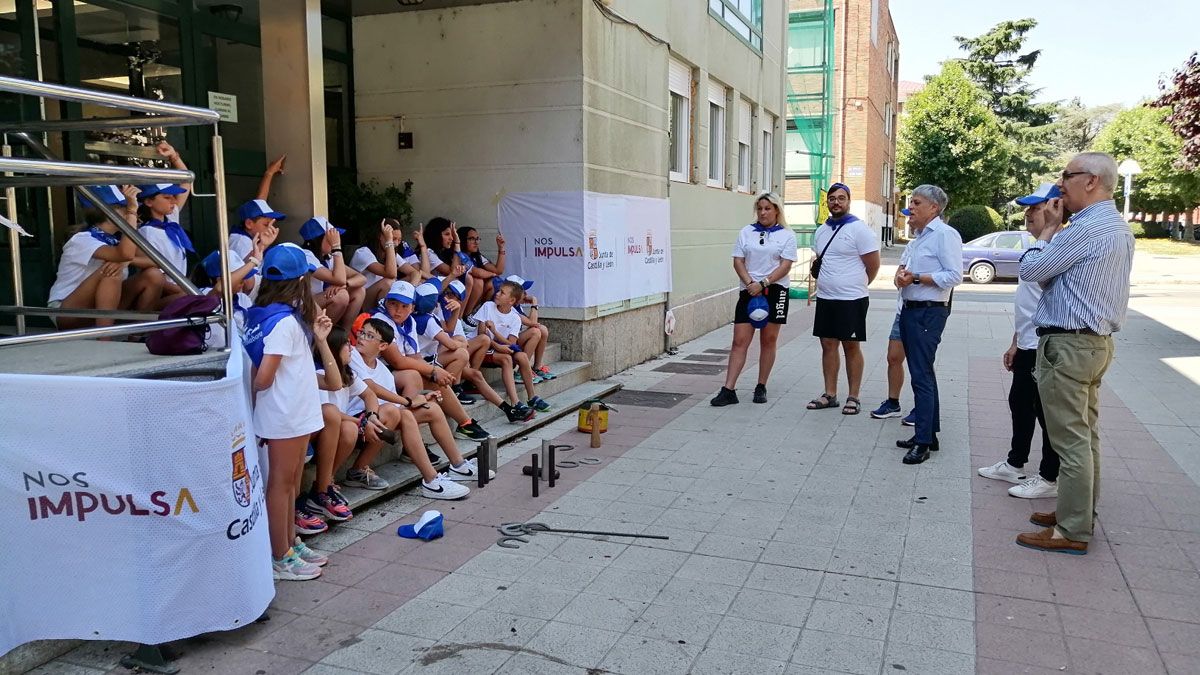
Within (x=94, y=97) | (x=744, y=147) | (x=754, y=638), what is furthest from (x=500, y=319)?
(x=744, y=147)

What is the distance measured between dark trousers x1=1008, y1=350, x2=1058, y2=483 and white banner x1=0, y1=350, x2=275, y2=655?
482cm

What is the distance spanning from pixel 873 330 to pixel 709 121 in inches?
163

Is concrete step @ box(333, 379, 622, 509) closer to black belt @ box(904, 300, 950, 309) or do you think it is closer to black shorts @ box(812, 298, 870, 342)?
black shorts @ box(812, 298, 870, 342)

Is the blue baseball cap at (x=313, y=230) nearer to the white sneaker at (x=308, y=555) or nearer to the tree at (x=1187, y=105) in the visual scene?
the white sneaker at (x=308, y=555)

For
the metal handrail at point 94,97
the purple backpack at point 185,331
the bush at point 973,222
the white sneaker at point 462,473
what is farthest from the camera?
the bush at point 973,222

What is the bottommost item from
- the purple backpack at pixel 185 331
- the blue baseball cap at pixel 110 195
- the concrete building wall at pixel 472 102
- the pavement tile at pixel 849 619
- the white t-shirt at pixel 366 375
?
the pavement tile at pixel 849 619

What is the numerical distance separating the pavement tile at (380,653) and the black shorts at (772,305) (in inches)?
212

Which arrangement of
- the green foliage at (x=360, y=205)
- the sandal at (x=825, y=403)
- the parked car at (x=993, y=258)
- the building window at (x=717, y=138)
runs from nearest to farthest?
the sandal at (x=825, y=403) → the green foliage at (x=360, y=205) → the building window at (x=717, y=138) → the parked car at (x=993, y=258)

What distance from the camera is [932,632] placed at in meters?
3.84

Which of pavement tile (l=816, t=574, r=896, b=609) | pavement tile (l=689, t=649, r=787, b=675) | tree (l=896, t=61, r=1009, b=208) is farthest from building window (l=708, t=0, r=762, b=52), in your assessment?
tree (l=896, t=61, r=1009, b=208)

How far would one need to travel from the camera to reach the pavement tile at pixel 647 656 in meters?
3.54

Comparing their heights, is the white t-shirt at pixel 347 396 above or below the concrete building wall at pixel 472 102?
below

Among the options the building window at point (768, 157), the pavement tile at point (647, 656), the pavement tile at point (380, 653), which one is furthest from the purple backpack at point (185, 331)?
the building window at point (768, 157)

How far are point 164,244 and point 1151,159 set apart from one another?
166 feet
